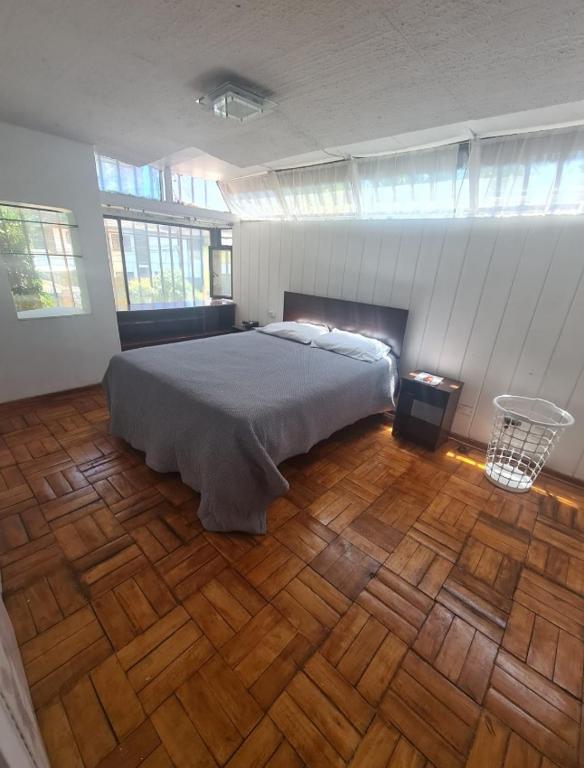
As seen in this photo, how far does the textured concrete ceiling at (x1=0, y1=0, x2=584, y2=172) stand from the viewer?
111cm

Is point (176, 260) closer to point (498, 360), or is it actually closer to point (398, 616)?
point (498, 360)

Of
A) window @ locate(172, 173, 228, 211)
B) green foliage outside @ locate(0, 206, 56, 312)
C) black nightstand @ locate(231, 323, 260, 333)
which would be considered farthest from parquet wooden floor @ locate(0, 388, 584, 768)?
window @ locate(172, 173, 228, 211)

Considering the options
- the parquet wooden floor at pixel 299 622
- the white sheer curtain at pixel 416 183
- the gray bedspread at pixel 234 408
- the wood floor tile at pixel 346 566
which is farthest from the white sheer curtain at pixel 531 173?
the wood floor tile at pixel 346 566

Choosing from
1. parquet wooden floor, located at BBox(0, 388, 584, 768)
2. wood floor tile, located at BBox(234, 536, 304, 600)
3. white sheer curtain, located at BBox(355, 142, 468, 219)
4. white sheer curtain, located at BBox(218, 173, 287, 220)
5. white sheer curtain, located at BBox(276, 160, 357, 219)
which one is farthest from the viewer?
white sheer curtain, located at BBox(218, 173, 287, 220)

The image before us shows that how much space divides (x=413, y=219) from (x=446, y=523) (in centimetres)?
242

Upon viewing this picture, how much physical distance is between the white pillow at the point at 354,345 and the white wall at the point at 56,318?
2321 millimetres

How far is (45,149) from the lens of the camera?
262cm

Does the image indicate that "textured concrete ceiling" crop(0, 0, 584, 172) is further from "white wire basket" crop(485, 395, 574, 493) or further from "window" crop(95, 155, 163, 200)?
"white wire basket" crop(485, 395, 574, 493)

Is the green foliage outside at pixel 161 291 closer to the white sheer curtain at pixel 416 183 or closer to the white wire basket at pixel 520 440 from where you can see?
the white sheer curtain at pixel 416 183

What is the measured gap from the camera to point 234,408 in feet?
5.58

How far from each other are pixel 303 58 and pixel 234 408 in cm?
165

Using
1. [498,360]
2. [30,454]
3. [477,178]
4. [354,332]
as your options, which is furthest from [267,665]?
[477,178]

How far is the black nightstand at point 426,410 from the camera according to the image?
98.3 inches

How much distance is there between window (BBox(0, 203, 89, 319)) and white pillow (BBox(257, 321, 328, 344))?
1953 mm
